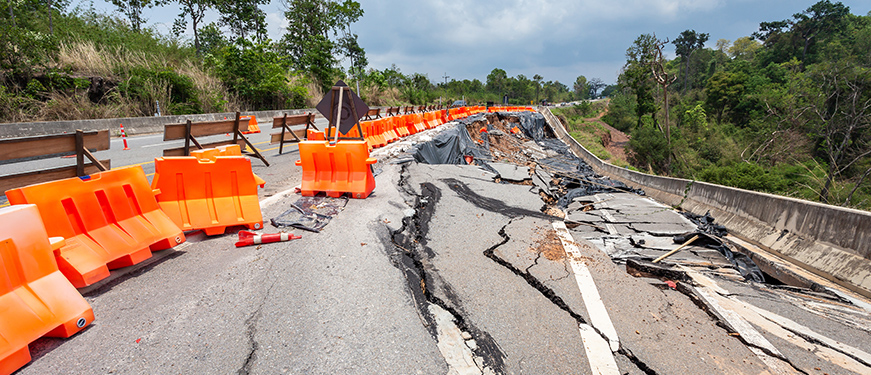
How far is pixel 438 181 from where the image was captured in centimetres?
791

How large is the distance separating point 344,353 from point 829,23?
107 m

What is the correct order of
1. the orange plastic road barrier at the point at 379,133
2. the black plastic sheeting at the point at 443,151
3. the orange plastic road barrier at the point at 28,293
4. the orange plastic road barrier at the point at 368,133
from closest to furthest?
the orange plastic road barrier at the point at 28,293
the black plastic sheeting at the point at 443,151
the orange plastic road barrier at the point at 368,133
the orange plastic road barrier at the point at 379,133

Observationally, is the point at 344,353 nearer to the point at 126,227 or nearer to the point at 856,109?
the point at 126,227

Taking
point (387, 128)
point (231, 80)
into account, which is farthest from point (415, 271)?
point (231, 80)

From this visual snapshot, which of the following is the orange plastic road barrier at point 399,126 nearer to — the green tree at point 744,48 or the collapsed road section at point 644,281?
the collapsed road section at point 644,281

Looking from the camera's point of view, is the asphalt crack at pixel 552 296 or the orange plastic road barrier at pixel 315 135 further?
the orange plastic road barrier at pixel 315 135

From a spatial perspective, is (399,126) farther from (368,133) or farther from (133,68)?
(133,68)

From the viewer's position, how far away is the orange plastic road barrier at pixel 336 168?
5.98m

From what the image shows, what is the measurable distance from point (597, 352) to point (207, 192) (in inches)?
173

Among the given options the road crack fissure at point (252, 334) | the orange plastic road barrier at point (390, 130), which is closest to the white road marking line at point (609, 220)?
the road crack fissure at point (252, 334)

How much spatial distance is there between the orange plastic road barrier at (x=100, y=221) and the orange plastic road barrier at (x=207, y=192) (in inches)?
9.7

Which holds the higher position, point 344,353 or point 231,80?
point 231,80

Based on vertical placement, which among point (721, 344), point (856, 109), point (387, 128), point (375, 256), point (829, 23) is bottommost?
point (721, 344)

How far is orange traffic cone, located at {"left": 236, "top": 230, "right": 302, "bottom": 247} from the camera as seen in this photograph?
157 inches
